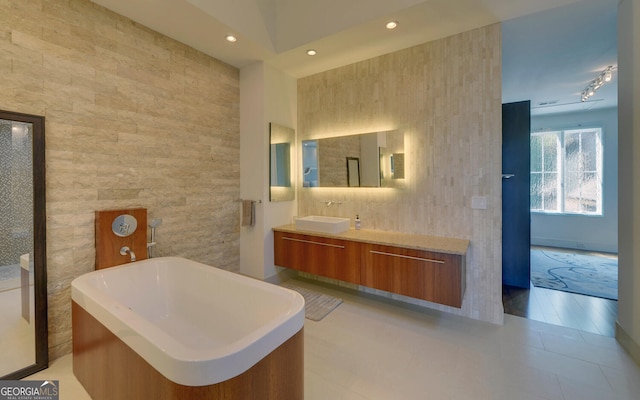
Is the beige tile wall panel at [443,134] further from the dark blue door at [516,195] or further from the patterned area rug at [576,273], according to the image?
the patterned area rug at [576,273]

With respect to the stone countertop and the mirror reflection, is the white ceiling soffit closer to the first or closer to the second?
the mirror reflection

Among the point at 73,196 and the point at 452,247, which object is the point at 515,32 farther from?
the point at 73,196

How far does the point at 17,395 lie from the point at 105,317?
970 mm

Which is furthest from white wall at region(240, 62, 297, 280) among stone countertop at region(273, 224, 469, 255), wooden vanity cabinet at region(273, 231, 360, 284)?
stone countertop at region(273, 224, 469, 255)

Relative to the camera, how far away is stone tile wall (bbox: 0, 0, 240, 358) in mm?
2053

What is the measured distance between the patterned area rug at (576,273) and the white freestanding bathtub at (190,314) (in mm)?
3925

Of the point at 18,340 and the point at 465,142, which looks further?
the point at 465,142

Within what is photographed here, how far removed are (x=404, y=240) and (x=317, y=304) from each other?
1250 mm

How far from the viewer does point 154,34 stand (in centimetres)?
275

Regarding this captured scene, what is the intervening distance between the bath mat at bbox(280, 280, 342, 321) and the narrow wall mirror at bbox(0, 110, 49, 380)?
7.15 ft

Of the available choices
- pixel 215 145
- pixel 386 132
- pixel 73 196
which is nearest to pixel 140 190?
pixel 73 196

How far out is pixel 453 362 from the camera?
6.91 ft

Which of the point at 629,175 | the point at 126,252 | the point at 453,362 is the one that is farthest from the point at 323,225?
the point at 629,175

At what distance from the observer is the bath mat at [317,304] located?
112 inches
